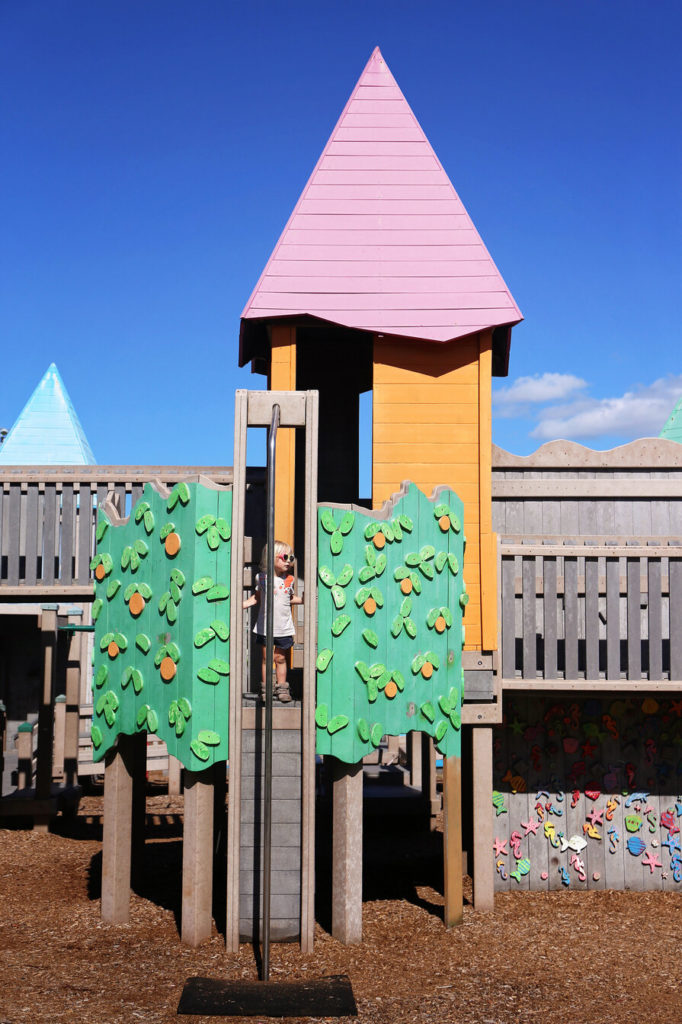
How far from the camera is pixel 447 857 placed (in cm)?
923

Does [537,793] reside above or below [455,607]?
below

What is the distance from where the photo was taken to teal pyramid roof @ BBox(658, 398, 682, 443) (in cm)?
1925

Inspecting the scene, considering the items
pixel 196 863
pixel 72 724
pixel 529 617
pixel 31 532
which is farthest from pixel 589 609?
pixel 72 724

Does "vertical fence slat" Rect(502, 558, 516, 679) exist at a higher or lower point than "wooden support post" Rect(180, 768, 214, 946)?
higher

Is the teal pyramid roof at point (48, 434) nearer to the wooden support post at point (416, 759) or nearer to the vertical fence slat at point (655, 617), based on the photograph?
the wooden support post at point (416, 759)

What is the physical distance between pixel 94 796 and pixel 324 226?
454 inches

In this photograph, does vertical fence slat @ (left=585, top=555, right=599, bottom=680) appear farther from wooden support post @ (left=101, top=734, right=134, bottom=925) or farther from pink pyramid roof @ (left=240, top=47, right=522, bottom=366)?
wooden support post @ (left=101, top=734, right=134, bottom=925)

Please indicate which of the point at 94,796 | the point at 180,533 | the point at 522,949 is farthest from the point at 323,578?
the point at 94,796

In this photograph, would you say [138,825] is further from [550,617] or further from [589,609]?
[589,609]

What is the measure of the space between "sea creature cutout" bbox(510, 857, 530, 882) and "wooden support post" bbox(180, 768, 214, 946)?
Answer: 3.63 metres

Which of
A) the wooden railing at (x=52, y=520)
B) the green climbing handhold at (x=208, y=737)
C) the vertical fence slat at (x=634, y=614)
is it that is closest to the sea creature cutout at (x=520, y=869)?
the vertical fence slat at (x=634, y=614)

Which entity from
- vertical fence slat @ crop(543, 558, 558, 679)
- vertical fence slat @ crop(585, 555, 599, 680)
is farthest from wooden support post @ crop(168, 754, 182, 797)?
vertical fence slat @ crop(585, 555, 599, 680)

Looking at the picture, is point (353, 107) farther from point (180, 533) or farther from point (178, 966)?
point (178, 966)

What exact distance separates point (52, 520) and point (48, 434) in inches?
531
